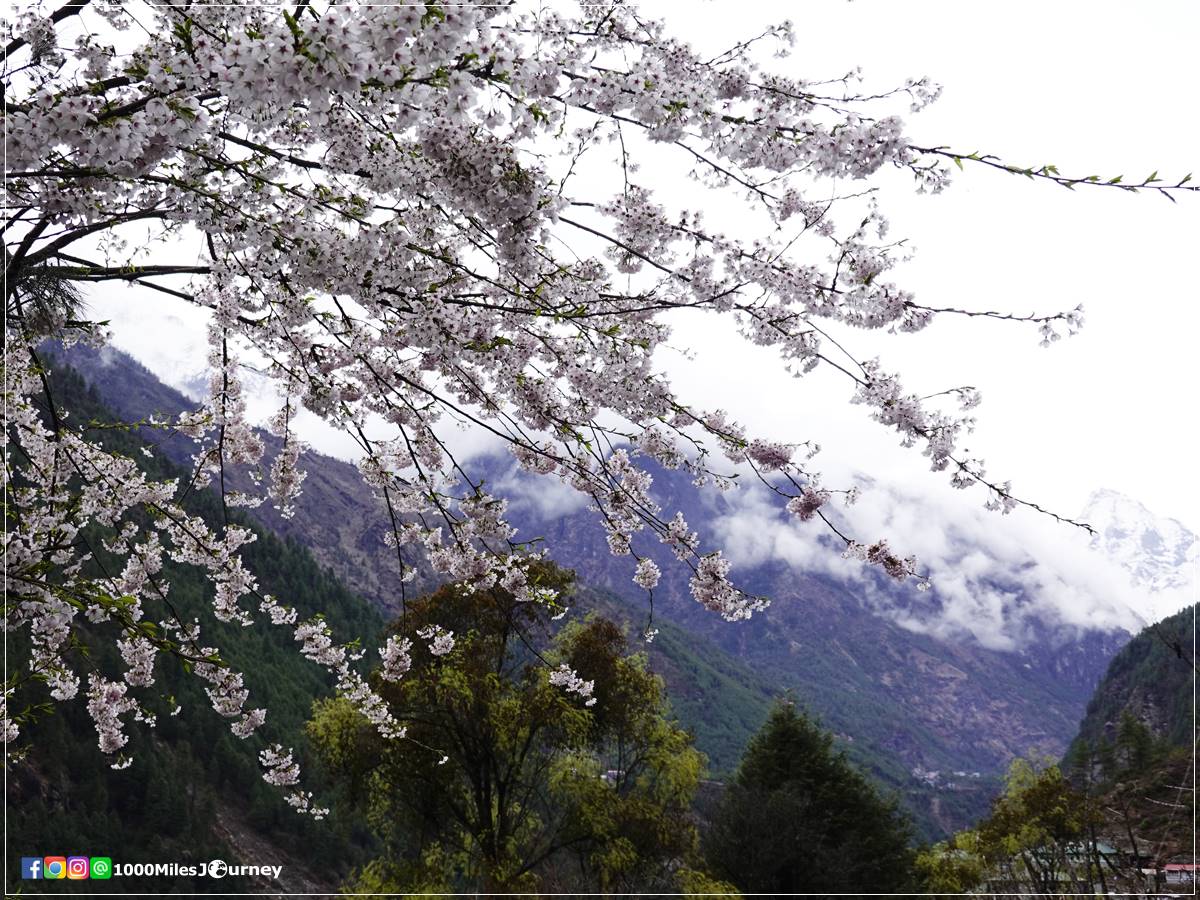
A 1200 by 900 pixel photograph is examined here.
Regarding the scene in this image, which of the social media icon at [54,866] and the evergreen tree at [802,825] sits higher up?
the evergreen tree at [802,825]

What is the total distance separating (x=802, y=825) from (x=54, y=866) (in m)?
43.4

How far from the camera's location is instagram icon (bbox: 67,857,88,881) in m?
42.6

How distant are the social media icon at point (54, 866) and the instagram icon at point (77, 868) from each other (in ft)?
1.52

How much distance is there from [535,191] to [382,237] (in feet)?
1.97

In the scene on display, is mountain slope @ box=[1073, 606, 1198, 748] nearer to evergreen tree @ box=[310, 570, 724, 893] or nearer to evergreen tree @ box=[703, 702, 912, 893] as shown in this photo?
evergreen tree @ box=[703, 702, 912, 893]

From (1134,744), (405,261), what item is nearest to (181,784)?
(405,261)

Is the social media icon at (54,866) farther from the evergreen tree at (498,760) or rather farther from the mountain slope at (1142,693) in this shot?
the mountain slope at (1142,693)

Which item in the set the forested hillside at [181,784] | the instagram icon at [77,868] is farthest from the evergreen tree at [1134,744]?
the instagram icon at [77,868]

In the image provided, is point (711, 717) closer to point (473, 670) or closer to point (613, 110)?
point (473, 670)

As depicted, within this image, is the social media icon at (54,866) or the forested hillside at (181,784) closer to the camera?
the social media icon at (54,866)

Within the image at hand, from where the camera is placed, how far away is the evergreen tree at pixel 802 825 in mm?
16141

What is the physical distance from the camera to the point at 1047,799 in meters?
24.1

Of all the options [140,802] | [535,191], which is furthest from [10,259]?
[140,802]

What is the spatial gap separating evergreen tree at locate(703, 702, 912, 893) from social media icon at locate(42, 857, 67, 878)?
38626mm
